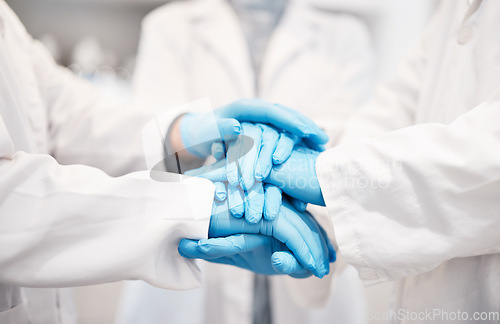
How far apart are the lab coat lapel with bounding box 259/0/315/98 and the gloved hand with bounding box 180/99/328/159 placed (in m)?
0.38

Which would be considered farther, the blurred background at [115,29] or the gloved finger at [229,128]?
the blurred background at [115,29]

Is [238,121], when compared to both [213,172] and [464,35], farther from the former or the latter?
[464,35]

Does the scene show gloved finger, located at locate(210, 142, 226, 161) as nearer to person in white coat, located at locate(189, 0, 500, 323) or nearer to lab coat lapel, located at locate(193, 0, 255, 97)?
person in white coat, located at locate(189, 0, 500, 323)

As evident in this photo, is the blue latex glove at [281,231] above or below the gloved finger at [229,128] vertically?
below

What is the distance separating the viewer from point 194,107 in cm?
49

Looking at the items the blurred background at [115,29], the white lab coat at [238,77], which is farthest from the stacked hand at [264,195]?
the blurred background at [115,29]

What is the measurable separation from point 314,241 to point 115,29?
1352mm

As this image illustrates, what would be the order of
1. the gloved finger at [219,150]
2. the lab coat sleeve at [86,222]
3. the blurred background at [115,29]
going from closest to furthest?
the lab coat sleeve at [86,222], the gloved finger at [219,150], the blurred background at [115,29]

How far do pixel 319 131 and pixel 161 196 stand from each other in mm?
206

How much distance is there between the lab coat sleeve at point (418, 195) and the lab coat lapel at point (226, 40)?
471 mm

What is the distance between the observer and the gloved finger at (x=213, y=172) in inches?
14.7

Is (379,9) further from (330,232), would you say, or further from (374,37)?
(330,232)

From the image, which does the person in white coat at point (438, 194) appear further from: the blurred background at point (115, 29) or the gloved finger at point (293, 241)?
the blurred background at point (115, 29)

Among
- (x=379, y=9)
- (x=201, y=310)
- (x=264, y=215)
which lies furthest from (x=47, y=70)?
(x=379, y=9)
